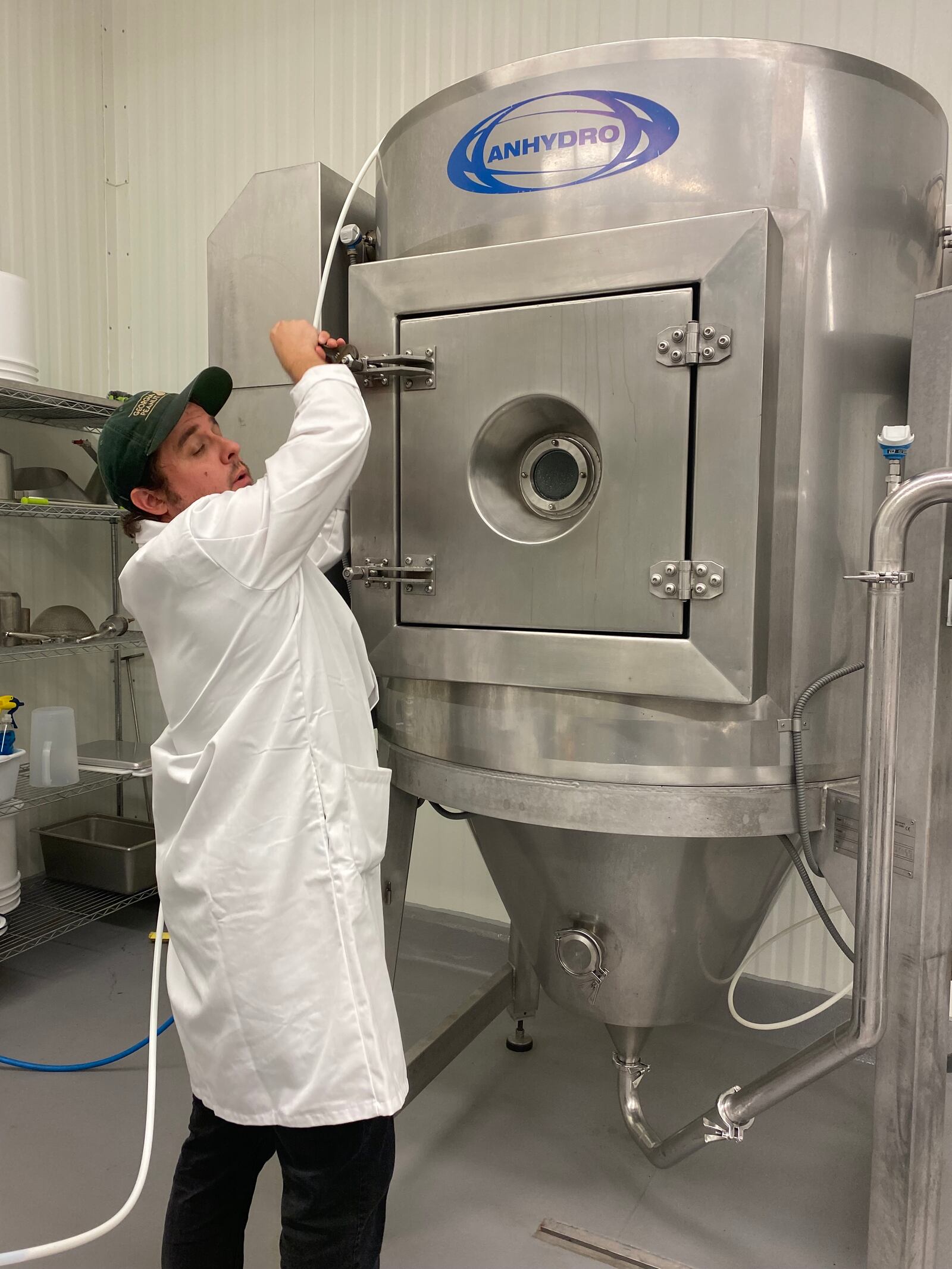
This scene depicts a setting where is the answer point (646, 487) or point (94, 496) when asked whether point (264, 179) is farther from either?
point (94, 496)

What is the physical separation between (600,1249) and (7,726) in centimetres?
184

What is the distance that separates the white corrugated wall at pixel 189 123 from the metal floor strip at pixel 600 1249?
35.8 inches

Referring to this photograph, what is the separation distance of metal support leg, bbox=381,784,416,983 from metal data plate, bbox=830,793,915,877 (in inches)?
27.2

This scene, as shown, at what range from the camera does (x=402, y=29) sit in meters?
2.45

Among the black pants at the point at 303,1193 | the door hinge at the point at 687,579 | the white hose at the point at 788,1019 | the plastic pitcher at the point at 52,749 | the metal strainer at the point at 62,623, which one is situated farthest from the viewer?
the metal strainer at the point at 62,623

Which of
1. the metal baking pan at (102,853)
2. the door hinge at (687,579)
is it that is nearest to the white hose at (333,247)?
the door hinge at (687,579)

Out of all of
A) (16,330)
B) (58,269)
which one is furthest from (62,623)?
(58,269)

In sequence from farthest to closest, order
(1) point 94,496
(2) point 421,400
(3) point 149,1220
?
(1) point 94,496 < (3) point 149,1220 < (2) point 421,400

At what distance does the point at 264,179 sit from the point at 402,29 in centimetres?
125

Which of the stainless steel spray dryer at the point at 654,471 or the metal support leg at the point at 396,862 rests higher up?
→ the stainless steel spray dryer at the point at 654,471

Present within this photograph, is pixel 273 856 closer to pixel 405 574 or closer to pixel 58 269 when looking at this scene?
pixel 405 574

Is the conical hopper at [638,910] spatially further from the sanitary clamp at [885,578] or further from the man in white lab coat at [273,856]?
the sanitary clamp at [885,578]

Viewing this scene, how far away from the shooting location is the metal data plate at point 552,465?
120 centimetres

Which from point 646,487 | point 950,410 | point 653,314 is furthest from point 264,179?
point 950,410
